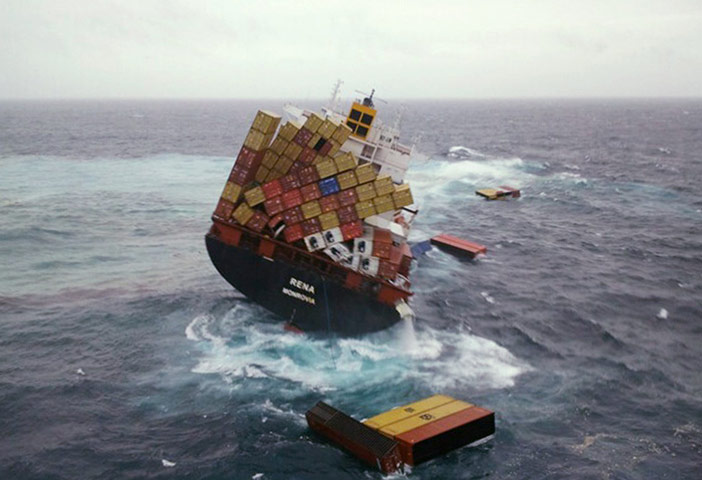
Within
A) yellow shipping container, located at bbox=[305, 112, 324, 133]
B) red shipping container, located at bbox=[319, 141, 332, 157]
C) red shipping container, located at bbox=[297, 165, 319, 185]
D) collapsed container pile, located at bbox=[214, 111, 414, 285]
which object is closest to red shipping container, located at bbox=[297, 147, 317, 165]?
collapsed container pile, located at bbox=[214, 111, 414, 285]

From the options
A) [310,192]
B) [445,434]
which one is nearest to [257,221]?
[310,192]

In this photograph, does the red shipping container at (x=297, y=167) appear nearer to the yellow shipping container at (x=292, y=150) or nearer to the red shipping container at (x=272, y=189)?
the yellow shipping container at (x=292, y=150)

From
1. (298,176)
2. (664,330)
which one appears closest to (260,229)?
(298,176)

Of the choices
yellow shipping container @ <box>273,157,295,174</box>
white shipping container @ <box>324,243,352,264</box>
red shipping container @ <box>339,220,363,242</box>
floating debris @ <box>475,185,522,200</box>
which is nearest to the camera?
white shipping container @ <box>324,243,352,264</box>

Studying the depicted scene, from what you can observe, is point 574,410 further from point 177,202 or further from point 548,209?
point 177,202

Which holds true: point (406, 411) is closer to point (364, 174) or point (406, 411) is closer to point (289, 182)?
point (364, 174)

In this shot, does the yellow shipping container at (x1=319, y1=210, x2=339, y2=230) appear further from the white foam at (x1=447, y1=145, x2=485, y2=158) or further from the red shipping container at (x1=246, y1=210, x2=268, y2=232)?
the white foam at (x1=447, y1=145, x2=485, y2=158)

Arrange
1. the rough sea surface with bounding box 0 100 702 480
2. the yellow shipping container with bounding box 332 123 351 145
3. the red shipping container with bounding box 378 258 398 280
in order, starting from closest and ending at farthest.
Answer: the rough sea surface with bounding box 0 100 702 480 < the red shipping container with bounding box 378 258 398 280 < the yellow shipping container with bounding box 332 123 351 145
